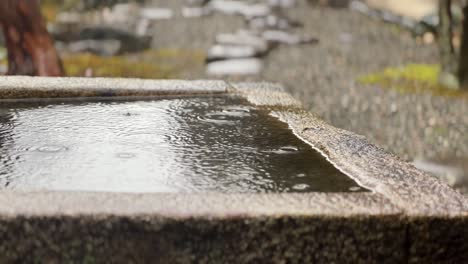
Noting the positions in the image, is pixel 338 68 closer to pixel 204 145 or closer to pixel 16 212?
pixel 204 145

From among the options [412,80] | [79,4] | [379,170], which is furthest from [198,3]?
[379,170]

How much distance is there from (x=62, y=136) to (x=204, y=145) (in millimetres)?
576

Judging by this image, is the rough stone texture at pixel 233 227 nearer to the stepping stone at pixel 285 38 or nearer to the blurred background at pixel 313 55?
the blurred background at pixel 313 55

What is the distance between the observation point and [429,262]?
1.75 m

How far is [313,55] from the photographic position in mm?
9008

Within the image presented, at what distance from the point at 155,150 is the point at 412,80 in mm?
5545

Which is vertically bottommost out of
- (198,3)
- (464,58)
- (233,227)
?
(233,227)

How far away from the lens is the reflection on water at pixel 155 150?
2.04 meters

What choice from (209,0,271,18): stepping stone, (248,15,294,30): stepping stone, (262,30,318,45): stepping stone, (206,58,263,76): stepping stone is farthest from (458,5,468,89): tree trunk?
(209,0,271,18): stepping stone

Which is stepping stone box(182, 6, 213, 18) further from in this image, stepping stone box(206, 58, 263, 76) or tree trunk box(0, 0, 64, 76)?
tree trunk box(0, 0, 64, 76)

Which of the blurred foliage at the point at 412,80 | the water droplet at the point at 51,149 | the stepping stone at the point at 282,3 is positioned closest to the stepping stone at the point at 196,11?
the stepping stone at the point at 282,3

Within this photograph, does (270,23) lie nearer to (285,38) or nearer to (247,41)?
(285,38)

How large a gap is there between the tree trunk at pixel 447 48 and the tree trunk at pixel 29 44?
397 centimetres

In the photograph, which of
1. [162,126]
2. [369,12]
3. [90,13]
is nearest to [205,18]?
[90,13]
